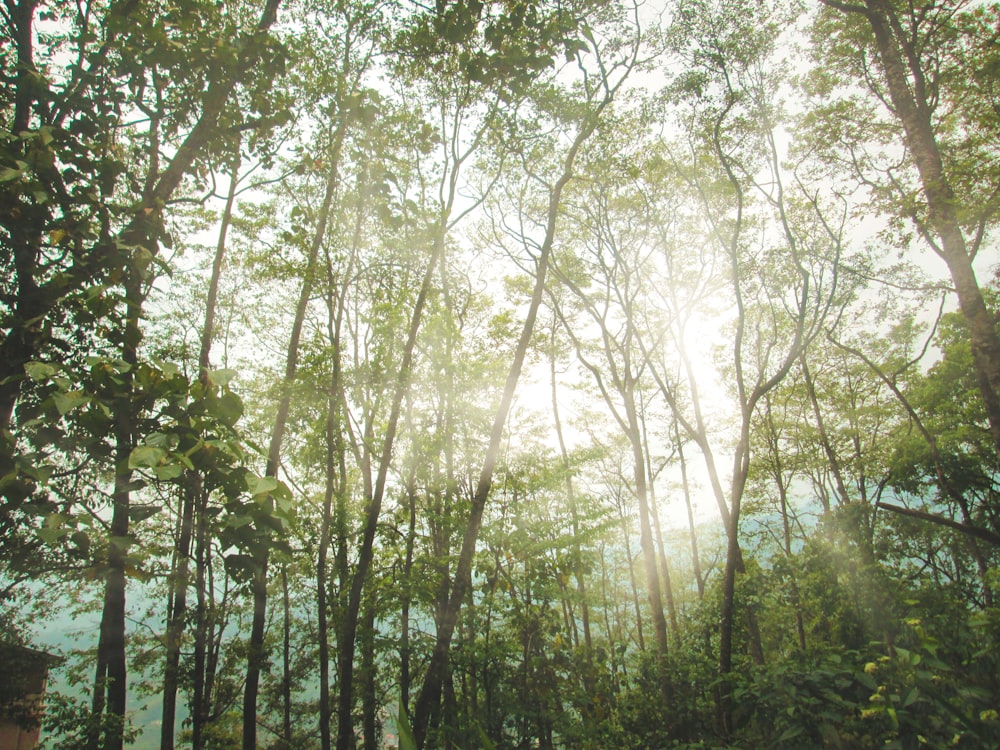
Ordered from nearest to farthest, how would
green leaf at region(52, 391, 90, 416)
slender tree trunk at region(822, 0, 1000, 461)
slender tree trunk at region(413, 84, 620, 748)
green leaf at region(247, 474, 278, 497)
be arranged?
green leaf at region(52, 391, 90, 416)
green leaf at region(247, 474, 278, 497)
slender tree trunk at region(822, 0, 1000, 461)
slender tree trunk at region(413, 84, 620, 748)

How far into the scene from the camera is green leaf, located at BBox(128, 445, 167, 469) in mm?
892

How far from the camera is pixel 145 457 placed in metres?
0.90

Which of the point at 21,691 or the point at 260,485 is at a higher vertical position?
the point at 260,485

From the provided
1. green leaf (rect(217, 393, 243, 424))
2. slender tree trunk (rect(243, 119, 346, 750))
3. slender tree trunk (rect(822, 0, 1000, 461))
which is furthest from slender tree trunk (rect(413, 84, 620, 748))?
green leaf (rect(217, 393, 243, 424))

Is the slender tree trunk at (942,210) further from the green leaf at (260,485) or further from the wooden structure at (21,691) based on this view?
the wooden structure at (21,691)

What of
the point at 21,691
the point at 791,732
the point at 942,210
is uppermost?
the point at 942,210

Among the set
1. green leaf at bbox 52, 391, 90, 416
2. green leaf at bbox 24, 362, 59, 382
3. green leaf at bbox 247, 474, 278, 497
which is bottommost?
green leaf at bbox 247, 474, 278, 497

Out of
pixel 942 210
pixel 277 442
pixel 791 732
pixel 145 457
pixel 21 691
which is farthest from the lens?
pixel 277 442

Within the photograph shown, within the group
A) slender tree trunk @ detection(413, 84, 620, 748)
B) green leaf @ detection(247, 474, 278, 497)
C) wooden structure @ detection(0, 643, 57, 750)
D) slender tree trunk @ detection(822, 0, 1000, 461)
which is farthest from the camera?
slender tree trunk @ detection(413, 84, 620, 748)

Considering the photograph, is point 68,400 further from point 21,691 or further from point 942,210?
point 942,210

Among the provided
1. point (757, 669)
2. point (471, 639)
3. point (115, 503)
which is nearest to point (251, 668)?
point (471, 639)

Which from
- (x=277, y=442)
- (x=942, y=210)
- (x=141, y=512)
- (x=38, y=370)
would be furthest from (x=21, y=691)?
(x=942, y=210)

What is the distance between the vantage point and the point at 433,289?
504 inches

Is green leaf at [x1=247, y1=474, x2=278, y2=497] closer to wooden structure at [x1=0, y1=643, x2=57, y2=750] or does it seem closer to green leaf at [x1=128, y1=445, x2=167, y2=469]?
green leaf at [x1=128, y1=445, x2=167, y2=469]
